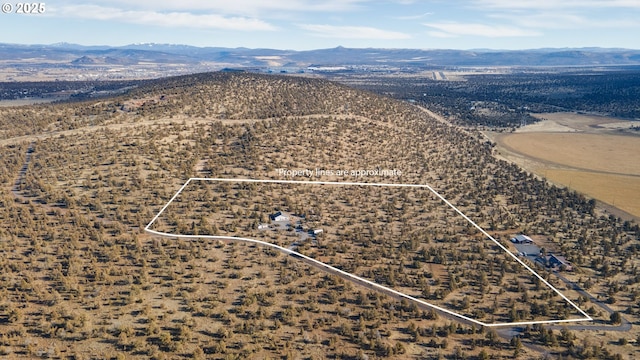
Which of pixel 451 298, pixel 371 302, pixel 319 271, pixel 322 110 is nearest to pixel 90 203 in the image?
pixel 319 271

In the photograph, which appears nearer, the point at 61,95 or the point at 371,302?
the point at 371,302

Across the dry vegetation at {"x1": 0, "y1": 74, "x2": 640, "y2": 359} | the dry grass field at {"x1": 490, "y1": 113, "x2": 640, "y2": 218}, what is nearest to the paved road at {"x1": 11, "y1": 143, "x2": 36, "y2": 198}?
the dry vegetation at {"x1": 0, "y1": 74, "x2": 640, "y2": 359}

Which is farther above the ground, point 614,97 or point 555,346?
point 614,97

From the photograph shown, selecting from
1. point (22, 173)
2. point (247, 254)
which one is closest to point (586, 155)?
point (247, 254)

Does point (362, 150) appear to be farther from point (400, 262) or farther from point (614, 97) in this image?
point (614, 97)

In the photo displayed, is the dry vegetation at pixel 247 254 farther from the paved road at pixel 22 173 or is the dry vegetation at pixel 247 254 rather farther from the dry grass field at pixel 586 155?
the dry grass field at pixel 586 155

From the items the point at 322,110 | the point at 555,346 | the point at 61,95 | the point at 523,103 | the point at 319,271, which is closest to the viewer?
the point at 555,346

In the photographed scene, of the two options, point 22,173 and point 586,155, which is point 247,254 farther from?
point 586,155
